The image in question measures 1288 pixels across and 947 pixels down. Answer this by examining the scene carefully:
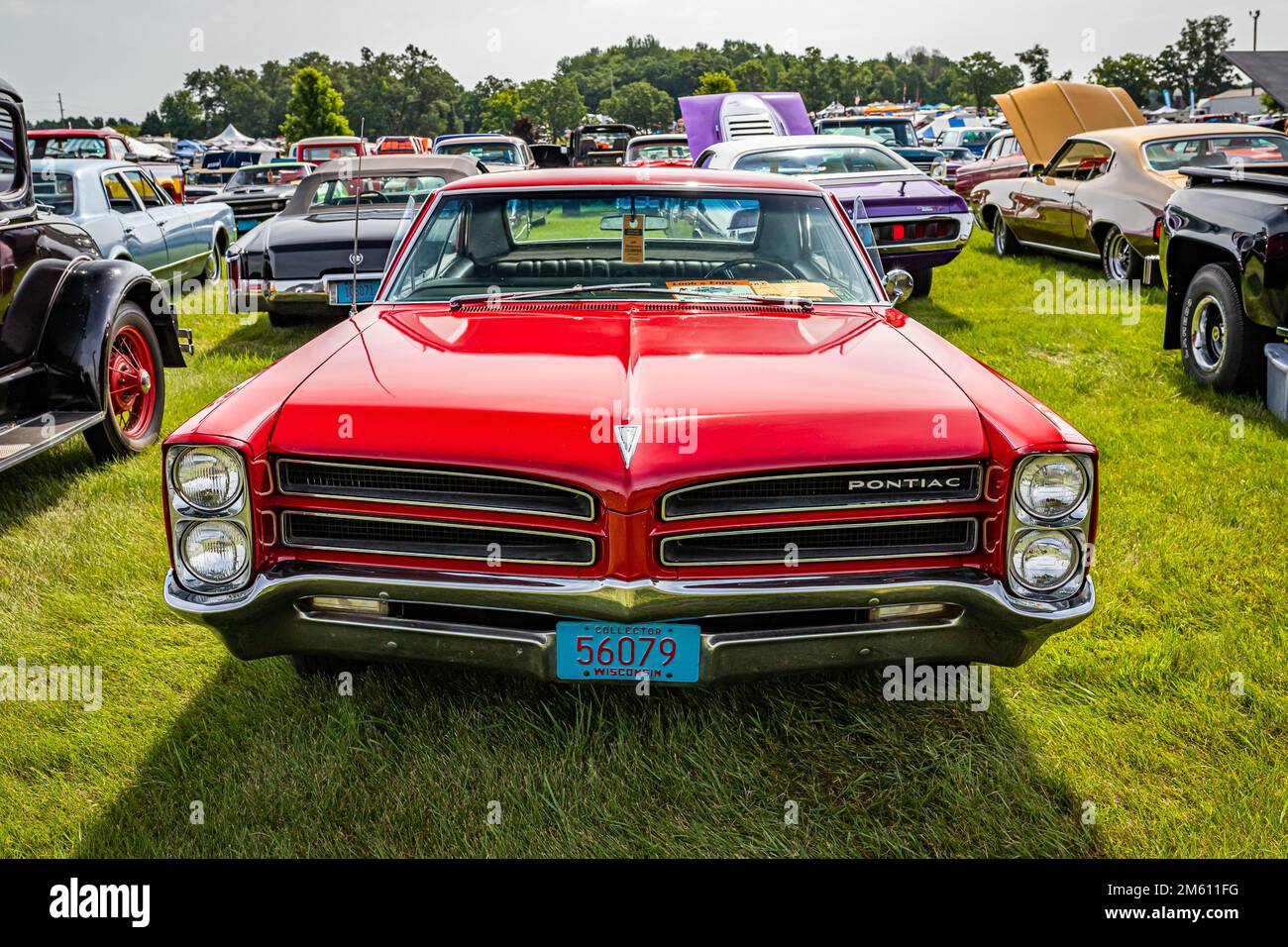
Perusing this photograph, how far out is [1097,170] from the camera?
11.1 metres

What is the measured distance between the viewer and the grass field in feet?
9.28

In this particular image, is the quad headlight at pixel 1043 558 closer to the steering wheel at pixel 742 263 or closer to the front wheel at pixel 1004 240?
the steering wheel at pixel 742 263

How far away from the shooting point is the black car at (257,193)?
1590cm

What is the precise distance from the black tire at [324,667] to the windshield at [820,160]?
814 cm

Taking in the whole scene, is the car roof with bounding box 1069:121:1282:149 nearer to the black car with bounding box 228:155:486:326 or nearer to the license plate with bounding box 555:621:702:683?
the black car with bounding box 228:155:486:326

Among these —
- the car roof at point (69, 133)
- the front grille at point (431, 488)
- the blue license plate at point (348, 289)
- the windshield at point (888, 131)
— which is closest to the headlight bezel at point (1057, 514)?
the front grille at point (431, 488)

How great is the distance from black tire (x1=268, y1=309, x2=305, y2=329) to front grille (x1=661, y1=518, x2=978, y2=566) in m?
7.68

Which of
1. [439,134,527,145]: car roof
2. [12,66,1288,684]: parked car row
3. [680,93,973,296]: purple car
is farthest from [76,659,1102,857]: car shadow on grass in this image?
[439,134,527,145]: car roof

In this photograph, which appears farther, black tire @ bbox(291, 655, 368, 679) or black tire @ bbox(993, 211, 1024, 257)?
black tire @ bbox(993, 211, 1024, 257)

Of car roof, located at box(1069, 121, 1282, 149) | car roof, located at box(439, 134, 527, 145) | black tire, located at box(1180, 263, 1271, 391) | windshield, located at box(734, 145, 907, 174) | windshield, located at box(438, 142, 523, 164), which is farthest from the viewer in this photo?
car roof, located at box(439, 134, 527, 145)

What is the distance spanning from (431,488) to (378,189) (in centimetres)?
853
